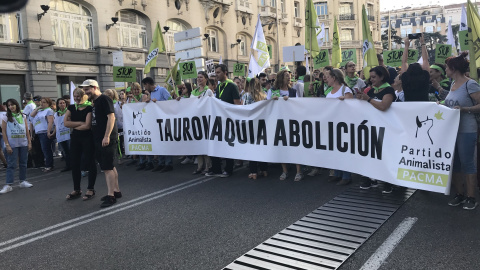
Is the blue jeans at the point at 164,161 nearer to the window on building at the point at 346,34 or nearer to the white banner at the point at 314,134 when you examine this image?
the white banner at the point at 314,134

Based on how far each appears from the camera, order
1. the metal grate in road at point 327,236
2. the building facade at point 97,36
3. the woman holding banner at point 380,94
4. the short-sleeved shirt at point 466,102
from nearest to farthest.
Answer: the metal grate in road at point 327,236 → the short-sleeved shirt at point 466,102 → the woman holding banner at point 380,94 → the building facade at point 97,36

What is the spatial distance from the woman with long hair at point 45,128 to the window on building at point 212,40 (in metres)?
24.9

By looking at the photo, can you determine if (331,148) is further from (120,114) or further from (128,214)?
(120,114)

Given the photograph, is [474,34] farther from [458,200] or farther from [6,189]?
[6,189]

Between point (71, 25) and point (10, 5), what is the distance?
2513 cm

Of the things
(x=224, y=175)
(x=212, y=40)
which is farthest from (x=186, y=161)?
(x=212, y=40)

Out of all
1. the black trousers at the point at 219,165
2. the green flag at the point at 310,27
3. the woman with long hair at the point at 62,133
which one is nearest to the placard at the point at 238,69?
the green flag at the point at 310,27

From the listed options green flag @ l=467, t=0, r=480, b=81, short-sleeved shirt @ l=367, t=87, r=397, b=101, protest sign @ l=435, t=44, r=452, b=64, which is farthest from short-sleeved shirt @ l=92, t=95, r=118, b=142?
protest sign @ l=435, t=44, r=452, b=64

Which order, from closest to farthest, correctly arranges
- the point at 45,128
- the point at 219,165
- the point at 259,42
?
the point at 219,165 < the point at 259,42 < the point at 45,128

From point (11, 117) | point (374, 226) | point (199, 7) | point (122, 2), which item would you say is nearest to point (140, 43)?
point (122, 2)

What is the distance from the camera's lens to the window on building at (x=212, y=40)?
34719 millimetres

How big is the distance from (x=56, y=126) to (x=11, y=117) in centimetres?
241

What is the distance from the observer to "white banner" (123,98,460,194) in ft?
16.3

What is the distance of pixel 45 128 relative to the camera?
10.5 metres
